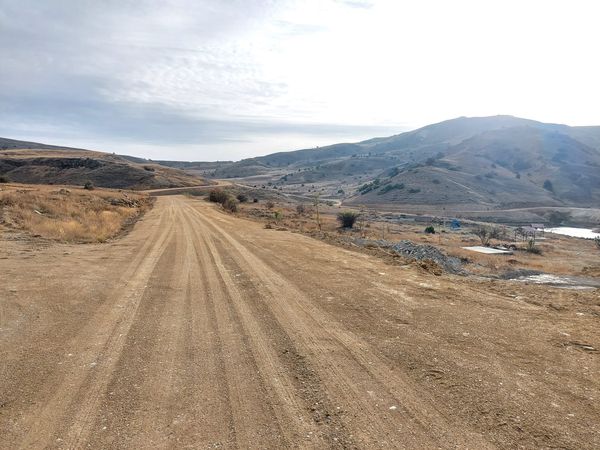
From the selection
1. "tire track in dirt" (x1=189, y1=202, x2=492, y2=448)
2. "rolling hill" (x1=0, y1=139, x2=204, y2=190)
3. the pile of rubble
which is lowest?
the pile of rubble

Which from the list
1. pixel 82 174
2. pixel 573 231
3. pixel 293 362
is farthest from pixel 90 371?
pixel 573 231

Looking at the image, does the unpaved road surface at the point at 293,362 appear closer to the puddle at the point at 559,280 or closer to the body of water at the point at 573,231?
the puddle at the point at 559,280

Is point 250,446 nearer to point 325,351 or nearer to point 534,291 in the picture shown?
point 325,351

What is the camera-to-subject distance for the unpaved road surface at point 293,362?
4918 mm

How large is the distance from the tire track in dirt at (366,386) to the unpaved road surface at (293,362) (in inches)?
1.0

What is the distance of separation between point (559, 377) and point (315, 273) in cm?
793

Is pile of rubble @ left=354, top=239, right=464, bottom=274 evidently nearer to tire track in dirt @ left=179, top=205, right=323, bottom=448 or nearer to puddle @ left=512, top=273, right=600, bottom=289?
puddle @ left=512, top=273, right=600, bottom=289

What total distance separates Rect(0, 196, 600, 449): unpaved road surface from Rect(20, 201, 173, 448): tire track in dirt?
3cm

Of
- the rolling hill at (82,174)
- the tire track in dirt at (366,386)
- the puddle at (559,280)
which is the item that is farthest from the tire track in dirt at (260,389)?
the rolling hill at (82,174)

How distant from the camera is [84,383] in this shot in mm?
6031

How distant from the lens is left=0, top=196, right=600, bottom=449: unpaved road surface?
4.92m

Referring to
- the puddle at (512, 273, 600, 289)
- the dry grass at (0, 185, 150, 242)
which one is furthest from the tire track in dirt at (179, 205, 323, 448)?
the puddle at (512, 273, 600, 289)

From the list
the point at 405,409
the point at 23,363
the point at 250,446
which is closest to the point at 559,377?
the point at 405,409

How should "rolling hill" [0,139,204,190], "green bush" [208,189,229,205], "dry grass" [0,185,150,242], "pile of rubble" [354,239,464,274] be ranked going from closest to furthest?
1. "pile of rubble" [354,239,464,274]
2. "dry grass" [0,185,150,242]
3. "green bush" [208,189,229,205]
4. "rolling hill" [0,139,204,190]
